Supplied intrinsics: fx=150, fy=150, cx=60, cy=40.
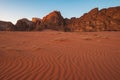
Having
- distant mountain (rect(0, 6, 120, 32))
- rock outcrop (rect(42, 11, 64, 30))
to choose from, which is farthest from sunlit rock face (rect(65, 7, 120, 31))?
rock outcrop (rect(42, 11, 64, 30))

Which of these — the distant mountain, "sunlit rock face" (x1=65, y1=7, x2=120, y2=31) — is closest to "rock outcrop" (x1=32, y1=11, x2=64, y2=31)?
the distant mountain

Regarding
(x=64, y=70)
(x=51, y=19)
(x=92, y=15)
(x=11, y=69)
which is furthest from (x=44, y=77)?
(x=51, y=19)

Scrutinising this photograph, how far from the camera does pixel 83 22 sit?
3788 cm

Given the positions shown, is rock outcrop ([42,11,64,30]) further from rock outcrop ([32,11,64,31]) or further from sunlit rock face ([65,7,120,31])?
sunlit rock face ([65,7,120,31])

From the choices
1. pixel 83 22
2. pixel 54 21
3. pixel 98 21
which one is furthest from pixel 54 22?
pixel 98 21

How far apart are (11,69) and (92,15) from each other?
115 ft

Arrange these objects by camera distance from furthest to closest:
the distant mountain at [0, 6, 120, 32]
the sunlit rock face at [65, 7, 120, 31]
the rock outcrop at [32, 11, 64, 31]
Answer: the rock outcrop at [32, 11, 64, 31] → the distant mountain at [0, 6, 120, 32] → the sunlit rock face at [65, 7, 120, 31]

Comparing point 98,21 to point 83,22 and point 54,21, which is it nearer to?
point 83,22

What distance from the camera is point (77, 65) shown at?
5.83 meters

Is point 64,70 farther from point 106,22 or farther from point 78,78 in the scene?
point 106,22

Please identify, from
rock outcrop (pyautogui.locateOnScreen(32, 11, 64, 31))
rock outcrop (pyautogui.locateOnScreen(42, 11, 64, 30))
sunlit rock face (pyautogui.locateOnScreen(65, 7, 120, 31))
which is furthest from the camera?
rock outcrop (pyautogui.locateOnScreen(42, 11, 64, 30))

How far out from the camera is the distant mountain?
35062mm

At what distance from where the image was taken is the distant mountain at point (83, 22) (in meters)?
35.1

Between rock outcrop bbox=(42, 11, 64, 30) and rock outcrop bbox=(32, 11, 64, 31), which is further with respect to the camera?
rock outcrop bbox=(42, 11, 64, 30)
